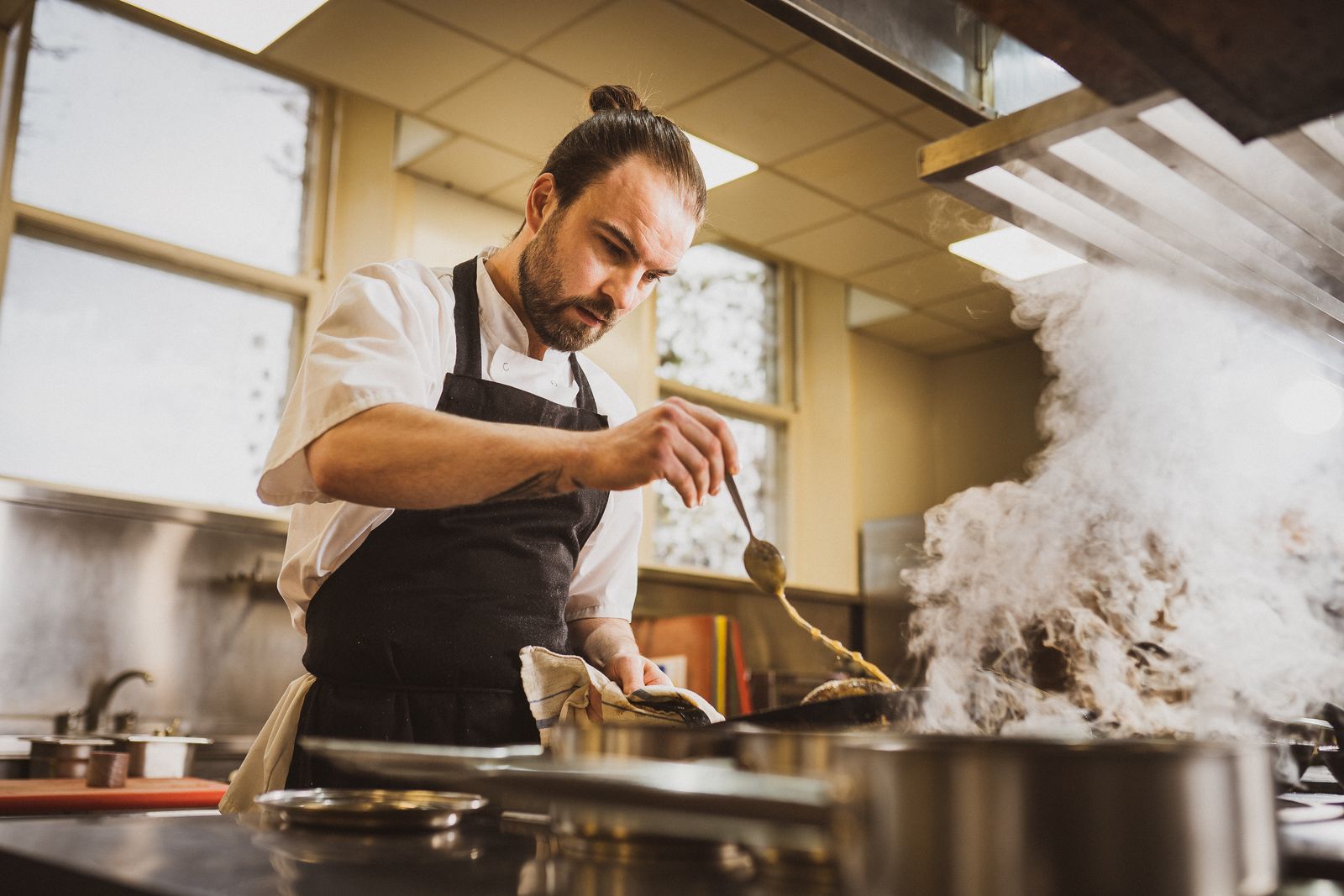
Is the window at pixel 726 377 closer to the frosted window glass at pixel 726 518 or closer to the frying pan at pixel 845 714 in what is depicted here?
the frosted window glass at pixel 726 518

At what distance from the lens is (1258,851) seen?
1.52ft

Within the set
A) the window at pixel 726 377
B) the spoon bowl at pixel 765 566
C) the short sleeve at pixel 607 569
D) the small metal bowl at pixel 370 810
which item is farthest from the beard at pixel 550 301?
the window at pixel 726 377

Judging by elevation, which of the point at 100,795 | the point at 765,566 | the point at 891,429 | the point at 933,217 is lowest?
the point at 100,795

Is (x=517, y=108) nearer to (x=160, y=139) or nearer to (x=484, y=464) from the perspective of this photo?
(x=160, y=139)

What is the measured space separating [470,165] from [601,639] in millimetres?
3232

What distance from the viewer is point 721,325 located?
19.4ft

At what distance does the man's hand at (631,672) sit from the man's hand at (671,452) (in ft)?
1.58

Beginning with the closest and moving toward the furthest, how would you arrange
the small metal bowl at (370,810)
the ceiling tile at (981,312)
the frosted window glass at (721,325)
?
the small metal bowl at (370,810) < the frosted window glass at (721,325) < the ceiling tile at (981,312)

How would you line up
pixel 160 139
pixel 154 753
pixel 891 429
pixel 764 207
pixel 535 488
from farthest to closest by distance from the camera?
pixel 891 429, pixel 764 207, pixel 160 139, pixel 154 753, pixel 535 488

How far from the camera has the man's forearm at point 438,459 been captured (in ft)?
3.69

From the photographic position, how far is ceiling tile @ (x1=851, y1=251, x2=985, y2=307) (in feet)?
18.0

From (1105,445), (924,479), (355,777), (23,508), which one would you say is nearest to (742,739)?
(355,777)

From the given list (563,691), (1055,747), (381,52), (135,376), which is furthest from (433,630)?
(135,376)

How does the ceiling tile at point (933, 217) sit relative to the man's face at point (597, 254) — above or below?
above
